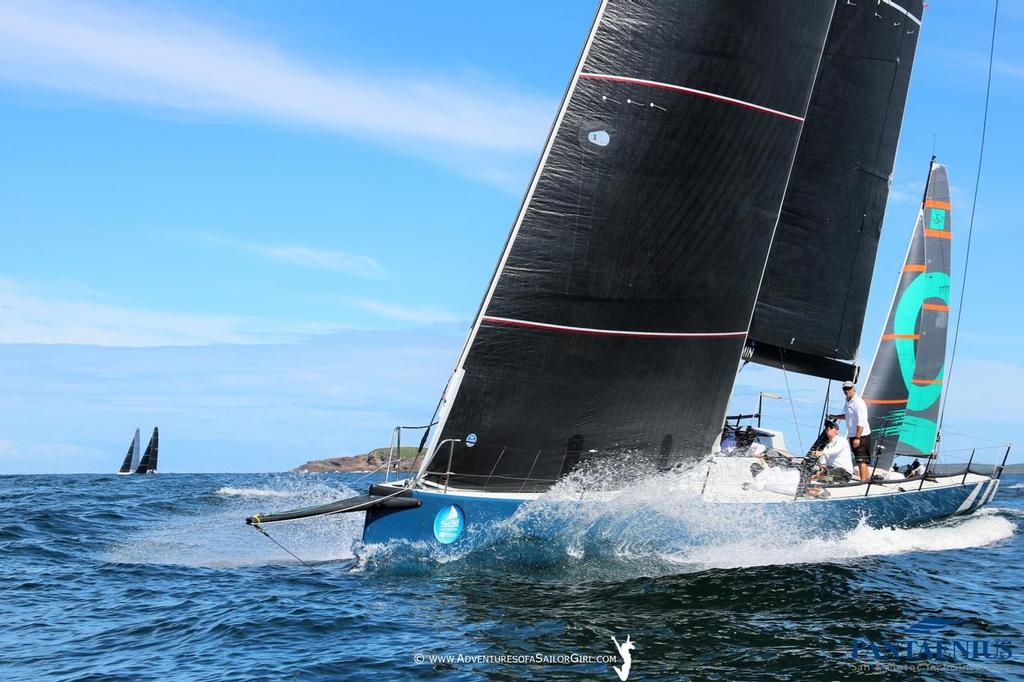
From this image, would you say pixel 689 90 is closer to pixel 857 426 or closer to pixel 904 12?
pixel 857 426

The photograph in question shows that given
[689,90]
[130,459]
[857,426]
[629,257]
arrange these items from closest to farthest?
[629,257]
[689,90]
[857,426]
[130,459]

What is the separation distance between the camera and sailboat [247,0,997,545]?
11.7 meters

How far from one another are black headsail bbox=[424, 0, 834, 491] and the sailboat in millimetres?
20

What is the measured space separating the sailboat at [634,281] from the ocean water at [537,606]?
1.94 feet

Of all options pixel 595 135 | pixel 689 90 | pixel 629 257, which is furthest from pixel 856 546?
pixel 595 135

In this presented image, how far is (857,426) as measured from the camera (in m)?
15.8

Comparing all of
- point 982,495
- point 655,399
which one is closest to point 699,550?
point 655,399

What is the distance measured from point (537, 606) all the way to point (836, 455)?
7.49 m

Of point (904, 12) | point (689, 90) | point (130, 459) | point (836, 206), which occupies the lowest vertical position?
point (130, 459)

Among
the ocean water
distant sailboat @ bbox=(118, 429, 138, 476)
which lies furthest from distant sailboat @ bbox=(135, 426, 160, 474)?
the ocean water

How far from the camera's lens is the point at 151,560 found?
14.0 m

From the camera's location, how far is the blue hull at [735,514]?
37.0 ft

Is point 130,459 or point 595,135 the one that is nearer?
point 595,135

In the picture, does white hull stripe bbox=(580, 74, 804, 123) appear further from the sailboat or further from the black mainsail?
the black mainsail
